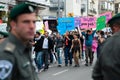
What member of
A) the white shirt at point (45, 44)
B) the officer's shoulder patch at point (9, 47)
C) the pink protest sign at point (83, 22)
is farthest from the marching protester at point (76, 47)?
the officer's shoulder patch at point (9, 47)

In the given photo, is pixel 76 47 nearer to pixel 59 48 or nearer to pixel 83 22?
pixel 59 48

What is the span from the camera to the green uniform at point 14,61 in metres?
3.38

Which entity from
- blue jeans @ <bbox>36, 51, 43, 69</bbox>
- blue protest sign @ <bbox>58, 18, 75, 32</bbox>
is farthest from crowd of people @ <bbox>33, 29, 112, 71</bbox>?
blue protest sign @ <bbox>58, 18, 75, 32</bbox>

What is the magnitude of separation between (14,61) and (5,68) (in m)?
0.12

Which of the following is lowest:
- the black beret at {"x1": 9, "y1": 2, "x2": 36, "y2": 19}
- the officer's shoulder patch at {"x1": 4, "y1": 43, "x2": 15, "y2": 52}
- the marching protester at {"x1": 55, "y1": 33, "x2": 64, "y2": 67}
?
the marching protester at {"x1": 55, "y1": 33, "x2": 64, "y2": 67}

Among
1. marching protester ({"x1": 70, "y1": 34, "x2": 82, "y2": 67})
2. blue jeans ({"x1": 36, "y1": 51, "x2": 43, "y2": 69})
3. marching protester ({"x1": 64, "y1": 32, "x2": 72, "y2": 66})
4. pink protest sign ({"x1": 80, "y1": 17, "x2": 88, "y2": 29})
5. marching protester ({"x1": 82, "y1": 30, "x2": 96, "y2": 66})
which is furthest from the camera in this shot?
pink protest sign ({"x1": 80, "y1": 17, "x2": 88, "y2": 29})

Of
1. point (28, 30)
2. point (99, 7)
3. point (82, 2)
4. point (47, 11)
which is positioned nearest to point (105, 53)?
point (28, 30)

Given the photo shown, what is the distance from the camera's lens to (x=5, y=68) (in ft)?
11.0

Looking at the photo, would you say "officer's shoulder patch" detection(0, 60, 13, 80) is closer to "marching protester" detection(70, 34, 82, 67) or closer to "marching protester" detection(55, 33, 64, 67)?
"marching protester" detection(70, 34, 82, 67)

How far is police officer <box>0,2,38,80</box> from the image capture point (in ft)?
11.2

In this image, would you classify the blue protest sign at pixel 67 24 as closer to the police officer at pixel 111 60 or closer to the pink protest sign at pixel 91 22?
the pink protest sign at pixel 91 22

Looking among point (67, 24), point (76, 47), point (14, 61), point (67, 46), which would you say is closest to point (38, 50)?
point (76, 47)

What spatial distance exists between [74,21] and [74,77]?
12.4 m

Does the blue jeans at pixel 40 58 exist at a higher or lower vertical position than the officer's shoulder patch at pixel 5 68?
lower
